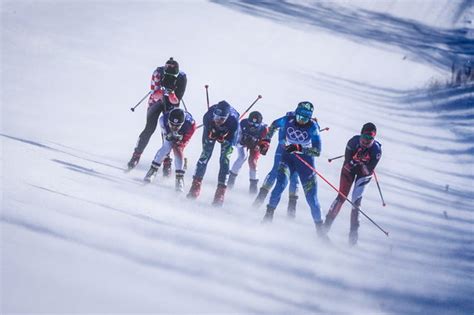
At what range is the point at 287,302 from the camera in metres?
5.68

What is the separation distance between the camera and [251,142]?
9.61 metres

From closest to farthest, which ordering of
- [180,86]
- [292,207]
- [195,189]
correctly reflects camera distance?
[195,189]
[292,207]
[180,86]

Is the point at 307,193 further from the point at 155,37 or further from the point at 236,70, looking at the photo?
the point at 155,37

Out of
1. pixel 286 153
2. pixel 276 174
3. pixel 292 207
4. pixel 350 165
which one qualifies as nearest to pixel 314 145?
pixel 286 153

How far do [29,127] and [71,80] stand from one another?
4.79 metres

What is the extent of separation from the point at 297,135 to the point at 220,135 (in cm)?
108

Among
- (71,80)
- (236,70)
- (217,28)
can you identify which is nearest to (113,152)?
(71,80)

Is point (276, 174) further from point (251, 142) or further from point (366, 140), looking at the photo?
point (366, 140)

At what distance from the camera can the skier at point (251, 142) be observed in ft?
31.3

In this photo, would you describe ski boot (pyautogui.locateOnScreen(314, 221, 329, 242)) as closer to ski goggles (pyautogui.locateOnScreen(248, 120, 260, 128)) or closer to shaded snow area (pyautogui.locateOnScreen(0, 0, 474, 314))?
shaded snow area (pyautogui.locateOnScreen(0, 0, 474, 314))

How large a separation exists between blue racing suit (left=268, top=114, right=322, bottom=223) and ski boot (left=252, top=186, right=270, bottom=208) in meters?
0.55

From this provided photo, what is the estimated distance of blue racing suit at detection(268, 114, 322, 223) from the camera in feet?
26.9

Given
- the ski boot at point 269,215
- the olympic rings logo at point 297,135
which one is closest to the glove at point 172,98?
the olympic rings logo at point 297,135

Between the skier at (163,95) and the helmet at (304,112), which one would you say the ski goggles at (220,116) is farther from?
the skier at (163,95)
